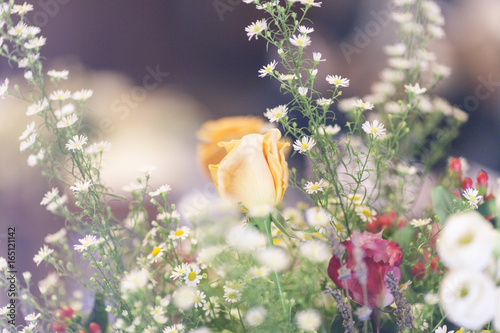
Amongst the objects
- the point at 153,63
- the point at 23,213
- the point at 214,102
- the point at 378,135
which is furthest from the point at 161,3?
the point at 378,135

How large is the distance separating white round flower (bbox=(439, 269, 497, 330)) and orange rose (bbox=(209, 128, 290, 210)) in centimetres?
19

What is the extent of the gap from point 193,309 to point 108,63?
0.67 metres

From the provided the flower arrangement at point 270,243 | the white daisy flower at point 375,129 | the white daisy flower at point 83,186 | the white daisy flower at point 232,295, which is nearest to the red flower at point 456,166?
the flower arrangement at point 270,243

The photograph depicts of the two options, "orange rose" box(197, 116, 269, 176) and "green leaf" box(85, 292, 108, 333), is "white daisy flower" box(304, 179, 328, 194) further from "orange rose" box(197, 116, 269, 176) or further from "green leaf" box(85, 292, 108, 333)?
"green leaf" box(85, 292, 108, 333)

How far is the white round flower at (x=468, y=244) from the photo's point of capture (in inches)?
8.0

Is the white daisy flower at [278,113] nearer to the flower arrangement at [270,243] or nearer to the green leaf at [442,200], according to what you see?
the flower arrangement at [270,243]

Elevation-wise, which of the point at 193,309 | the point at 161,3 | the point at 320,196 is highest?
the point at 161,3

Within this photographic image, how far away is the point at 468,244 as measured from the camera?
21cm

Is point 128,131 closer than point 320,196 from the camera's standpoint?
No

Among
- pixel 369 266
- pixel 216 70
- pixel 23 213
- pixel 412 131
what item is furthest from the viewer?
pixel 216 70

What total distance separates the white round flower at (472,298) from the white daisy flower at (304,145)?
0.20 metres

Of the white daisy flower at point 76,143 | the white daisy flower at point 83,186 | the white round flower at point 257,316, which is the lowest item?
the white round flower at point 257,316

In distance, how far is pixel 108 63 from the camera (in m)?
0.92

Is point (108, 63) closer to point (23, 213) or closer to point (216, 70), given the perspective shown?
point (216, 70)
